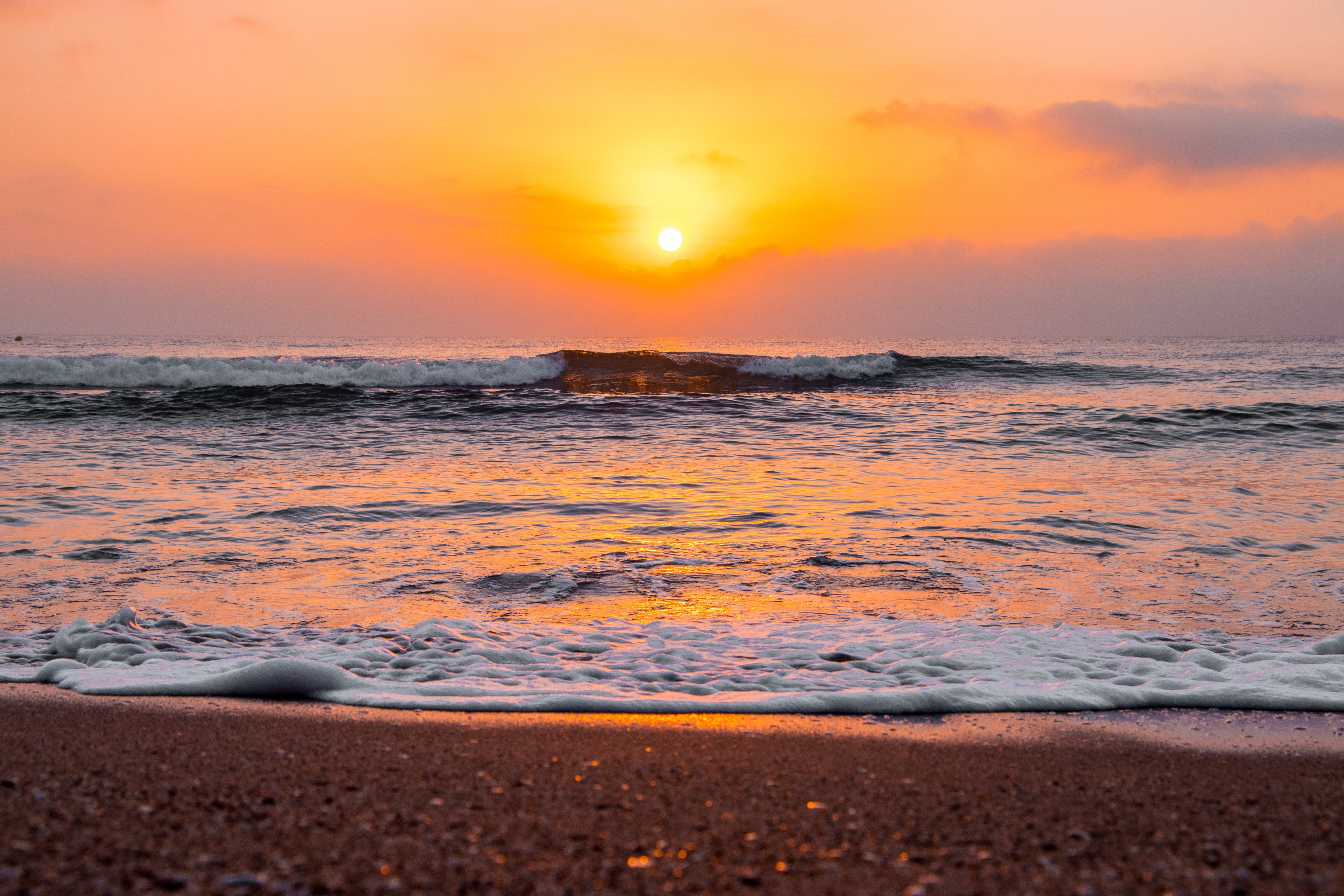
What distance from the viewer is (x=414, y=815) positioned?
1.88 meters

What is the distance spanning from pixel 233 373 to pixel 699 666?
60.1 ft

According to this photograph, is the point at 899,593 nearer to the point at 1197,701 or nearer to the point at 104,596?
the point at 1197,701

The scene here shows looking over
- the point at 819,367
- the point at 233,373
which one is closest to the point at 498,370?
the point at 233,373

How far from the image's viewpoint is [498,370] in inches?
794

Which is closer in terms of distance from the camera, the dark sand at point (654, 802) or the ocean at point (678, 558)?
the dark sand at point (654, 802)

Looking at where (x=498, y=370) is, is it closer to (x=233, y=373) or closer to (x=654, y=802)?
(x=233, y=373)

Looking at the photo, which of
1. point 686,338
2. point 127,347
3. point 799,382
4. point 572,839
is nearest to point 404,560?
point 572,839

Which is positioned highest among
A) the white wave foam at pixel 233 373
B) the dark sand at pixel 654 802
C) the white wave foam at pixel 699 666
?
the white wave foam at pixel 233 373

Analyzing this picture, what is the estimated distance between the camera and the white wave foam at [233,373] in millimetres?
18109

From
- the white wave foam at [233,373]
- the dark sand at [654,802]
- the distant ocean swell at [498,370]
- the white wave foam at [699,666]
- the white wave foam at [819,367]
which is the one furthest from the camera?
the white wave foam at [819,367]

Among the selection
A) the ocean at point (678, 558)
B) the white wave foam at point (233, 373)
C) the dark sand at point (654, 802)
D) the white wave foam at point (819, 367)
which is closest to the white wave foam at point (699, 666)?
the ocean at point (678, 558)

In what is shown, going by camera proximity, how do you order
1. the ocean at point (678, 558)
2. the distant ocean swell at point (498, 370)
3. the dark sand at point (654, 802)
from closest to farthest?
1. the dark sand at point (654, 802)
2. the ocean at point (678, 558)
3. the distant ocean swell at point (498, 370)

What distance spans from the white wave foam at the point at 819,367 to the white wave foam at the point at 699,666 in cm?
1744

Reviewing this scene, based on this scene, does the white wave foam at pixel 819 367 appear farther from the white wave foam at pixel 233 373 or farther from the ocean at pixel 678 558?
the ocean at pixel 678 558
